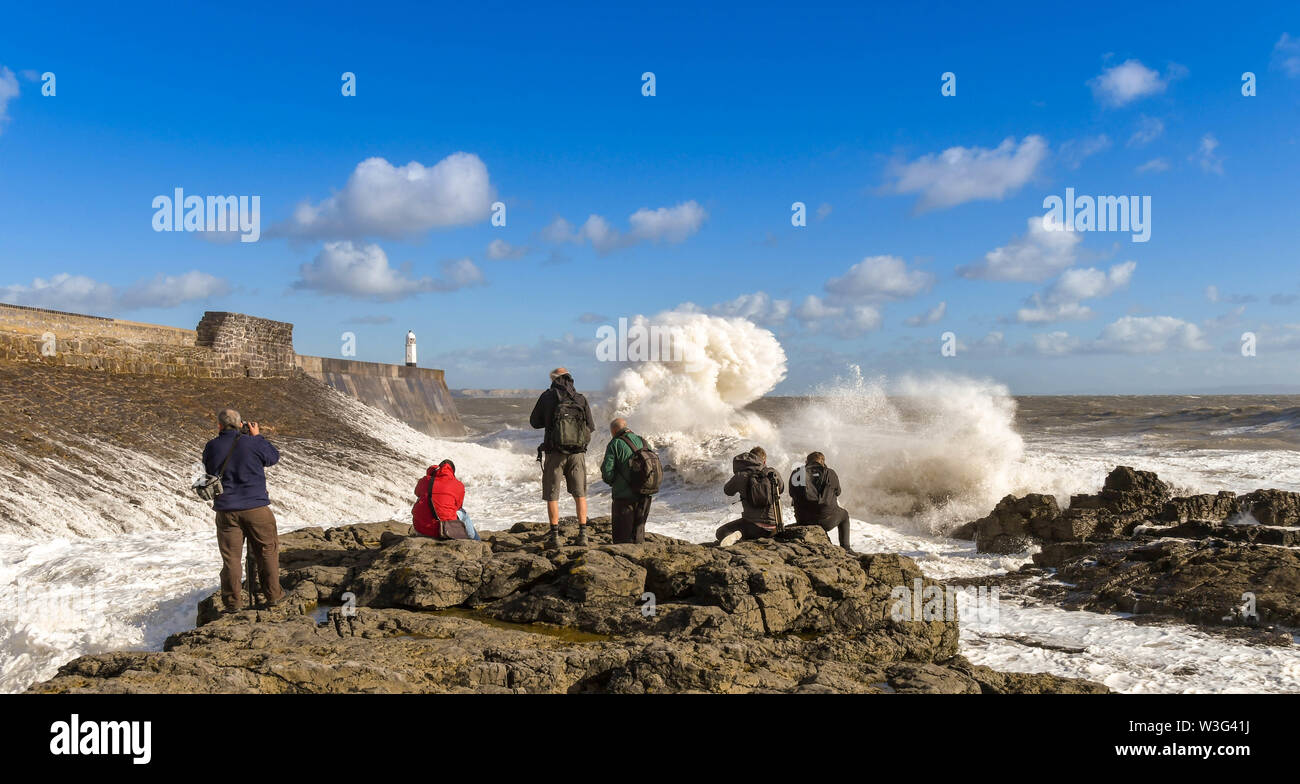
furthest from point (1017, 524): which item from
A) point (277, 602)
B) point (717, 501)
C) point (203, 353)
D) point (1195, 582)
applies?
point (203, 353)

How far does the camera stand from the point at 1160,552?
29.3ft

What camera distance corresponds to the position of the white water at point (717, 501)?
20.4 ft

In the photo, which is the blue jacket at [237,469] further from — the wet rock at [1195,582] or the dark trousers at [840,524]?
the wet rock at [1195,582]

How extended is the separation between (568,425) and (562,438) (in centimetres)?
13

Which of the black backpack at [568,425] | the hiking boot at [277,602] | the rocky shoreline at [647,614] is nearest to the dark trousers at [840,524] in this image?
the rocky shoreline at [647,614]

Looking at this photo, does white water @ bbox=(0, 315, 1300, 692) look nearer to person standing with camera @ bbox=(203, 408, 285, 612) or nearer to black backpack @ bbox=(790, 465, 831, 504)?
person standing with camera @ bbox=(203, 408, 285, 612)

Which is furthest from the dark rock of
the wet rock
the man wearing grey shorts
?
the man wearing grey shorts

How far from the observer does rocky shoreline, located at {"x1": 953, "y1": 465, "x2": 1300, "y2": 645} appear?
7.34m

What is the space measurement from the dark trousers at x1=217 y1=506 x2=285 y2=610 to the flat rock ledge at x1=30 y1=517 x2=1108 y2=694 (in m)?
0.18

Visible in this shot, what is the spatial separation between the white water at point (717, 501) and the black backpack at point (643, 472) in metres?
2.80

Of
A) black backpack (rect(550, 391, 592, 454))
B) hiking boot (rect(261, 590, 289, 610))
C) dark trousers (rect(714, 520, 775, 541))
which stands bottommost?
hiking boot (rect(261, 590, 289, 610))
